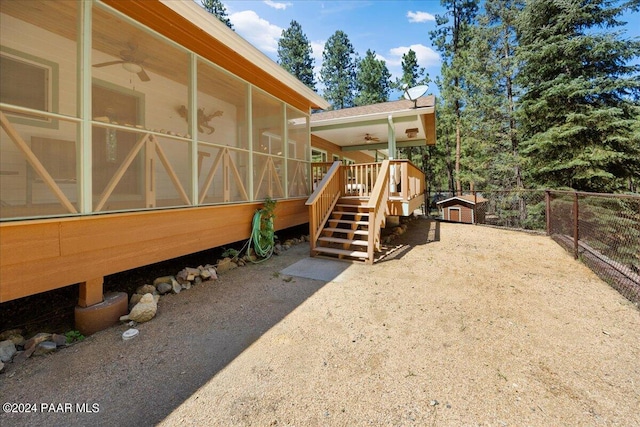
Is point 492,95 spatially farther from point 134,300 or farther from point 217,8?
point 217,8

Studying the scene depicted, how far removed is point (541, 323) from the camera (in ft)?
9.68

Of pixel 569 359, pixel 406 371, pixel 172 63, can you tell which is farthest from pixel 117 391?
pixel 172 63

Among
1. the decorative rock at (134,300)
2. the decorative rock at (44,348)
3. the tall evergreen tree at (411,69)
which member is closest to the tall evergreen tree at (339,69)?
the tall evergreen tree at (411,69)

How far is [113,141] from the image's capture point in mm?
3391

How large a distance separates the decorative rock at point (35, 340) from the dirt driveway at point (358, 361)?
0.23m

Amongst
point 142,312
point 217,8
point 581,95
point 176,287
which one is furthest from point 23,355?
point 217,8

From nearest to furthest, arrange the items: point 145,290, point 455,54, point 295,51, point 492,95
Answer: point 145,290
point 492,95
point 455,54
point 295,51

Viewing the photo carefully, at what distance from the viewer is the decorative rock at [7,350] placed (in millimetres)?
2314

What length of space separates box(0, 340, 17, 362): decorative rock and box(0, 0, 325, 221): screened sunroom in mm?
1116

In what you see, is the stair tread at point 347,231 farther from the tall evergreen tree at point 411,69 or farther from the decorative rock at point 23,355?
the tall evergreen tree at point 411,69

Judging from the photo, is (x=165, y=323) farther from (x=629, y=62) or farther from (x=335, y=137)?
(x=629, y=62)

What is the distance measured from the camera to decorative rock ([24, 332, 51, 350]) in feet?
8.09

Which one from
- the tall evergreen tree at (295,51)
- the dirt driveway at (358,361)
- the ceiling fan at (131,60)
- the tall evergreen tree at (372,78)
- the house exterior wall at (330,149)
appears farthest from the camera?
the tall evergreen tree at (295,51)

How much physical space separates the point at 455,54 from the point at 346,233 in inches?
847
